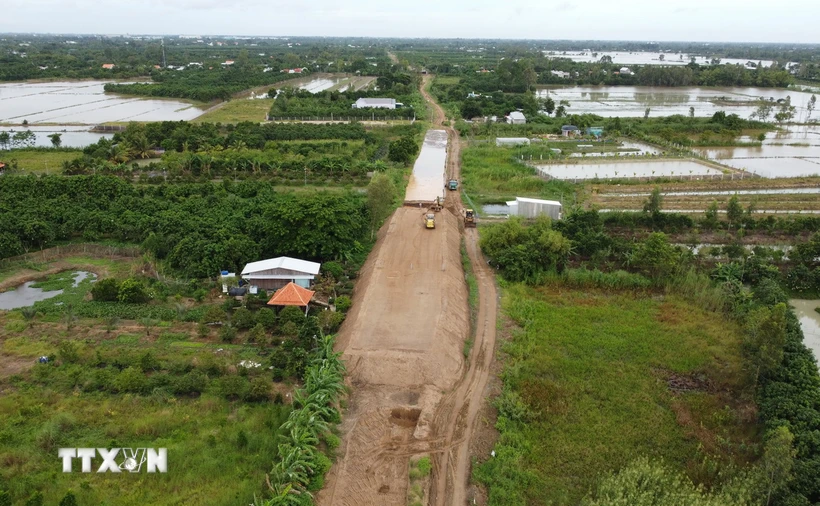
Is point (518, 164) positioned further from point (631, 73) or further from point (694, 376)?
point (631, 73)

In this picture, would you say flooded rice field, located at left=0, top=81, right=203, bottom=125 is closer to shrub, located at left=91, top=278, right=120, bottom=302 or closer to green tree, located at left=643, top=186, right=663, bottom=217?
shrub, located at left=91, top=278, right=120, bottom=302

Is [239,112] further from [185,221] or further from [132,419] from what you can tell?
[132,419]

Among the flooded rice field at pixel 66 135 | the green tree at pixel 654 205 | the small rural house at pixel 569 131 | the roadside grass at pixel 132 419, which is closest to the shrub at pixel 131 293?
the roadside grass at pixel 132 419

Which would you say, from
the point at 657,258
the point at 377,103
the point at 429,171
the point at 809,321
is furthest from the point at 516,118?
the point at 809,321

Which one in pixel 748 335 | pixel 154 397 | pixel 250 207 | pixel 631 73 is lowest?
pixel 154 397

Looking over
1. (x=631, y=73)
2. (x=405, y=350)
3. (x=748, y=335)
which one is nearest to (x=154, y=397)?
(x=405, y=350)

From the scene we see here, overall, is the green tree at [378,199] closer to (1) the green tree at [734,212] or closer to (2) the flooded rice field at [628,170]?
(2) the flooded rice field at [628,170]
